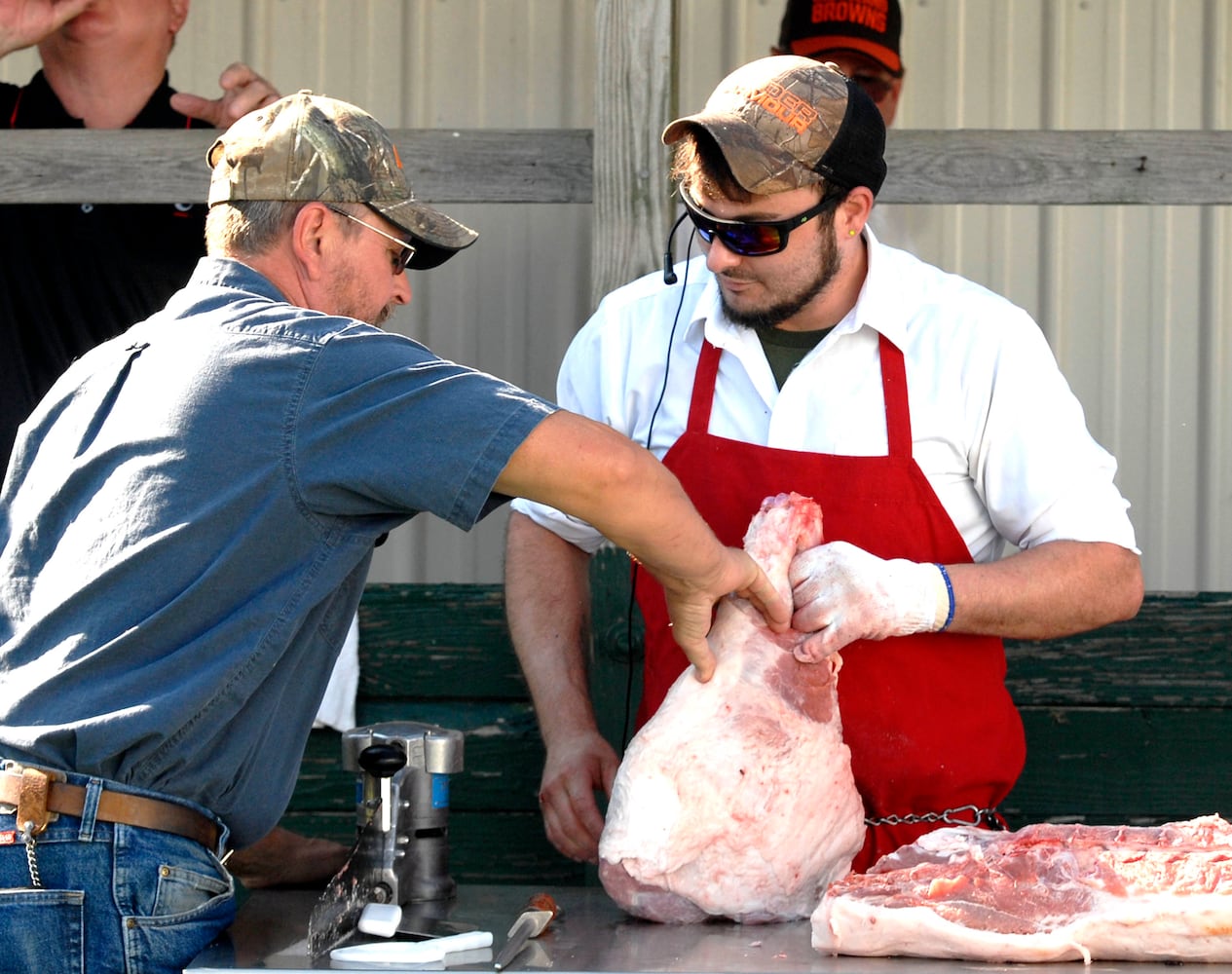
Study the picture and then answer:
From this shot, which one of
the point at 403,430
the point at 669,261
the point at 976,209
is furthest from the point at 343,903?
the point at 976,209

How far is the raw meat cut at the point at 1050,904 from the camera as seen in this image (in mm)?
2352

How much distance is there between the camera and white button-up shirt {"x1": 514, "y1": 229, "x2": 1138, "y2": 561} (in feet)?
10.1

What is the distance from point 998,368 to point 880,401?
23cm

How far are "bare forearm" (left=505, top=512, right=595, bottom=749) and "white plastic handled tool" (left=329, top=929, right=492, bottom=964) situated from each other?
0.76 meters

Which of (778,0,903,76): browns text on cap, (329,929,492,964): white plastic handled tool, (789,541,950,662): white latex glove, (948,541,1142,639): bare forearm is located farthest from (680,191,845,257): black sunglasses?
(778,0,903,76): browns text on cap

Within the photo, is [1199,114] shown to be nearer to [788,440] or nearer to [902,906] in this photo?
[788,440]

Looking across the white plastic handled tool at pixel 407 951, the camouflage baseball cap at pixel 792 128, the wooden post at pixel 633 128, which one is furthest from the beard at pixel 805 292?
the white plastic handled tool at pixel 407 951

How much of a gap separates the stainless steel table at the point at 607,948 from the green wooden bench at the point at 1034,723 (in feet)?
3.78

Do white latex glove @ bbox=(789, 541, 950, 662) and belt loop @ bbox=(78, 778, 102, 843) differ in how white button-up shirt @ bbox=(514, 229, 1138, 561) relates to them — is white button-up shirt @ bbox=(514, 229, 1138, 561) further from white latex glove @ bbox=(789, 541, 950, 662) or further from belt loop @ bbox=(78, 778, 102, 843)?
belt loop @ bbox=(78, 778, 102, 843)

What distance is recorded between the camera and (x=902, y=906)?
2412 millimetres

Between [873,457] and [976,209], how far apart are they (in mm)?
2627

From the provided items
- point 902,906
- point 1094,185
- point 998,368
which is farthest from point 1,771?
point 1094,185

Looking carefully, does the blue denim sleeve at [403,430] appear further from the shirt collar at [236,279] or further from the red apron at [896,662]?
the red apron at [896,662]

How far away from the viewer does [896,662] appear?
304cm
